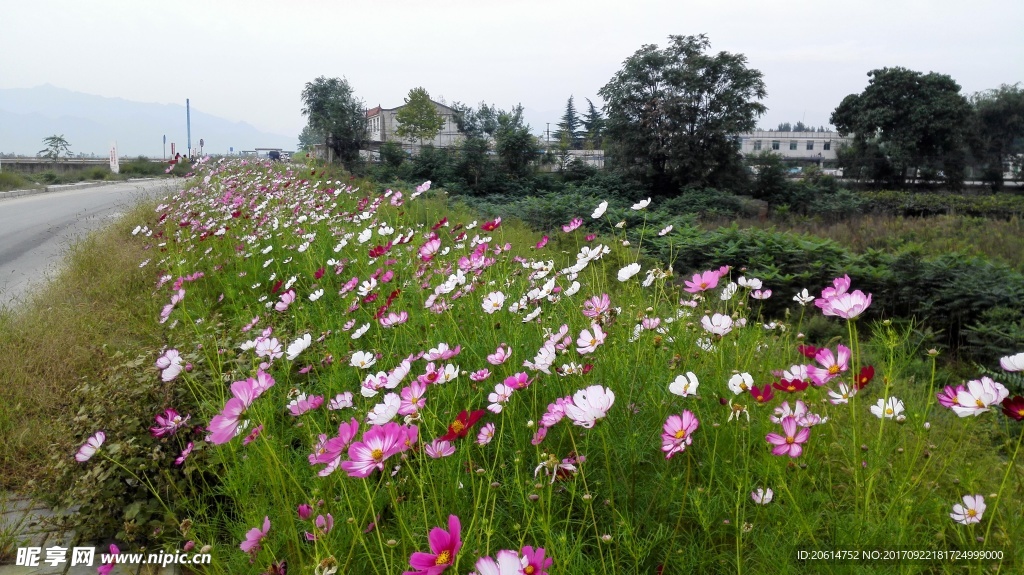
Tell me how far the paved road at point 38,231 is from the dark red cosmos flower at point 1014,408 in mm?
4758

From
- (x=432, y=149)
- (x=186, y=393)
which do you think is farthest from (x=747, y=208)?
(x=186, y=393)

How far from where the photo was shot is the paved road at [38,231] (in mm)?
5453

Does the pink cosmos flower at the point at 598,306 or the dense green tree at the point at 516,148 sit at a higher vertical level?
the dense green tree at the point at 516,148

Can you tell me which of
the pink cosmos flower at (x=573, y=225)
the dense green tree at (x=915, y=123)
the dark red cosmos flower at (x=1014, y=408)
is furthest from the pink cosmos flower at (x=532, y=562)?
the dense green tree at (x=915, y=123)

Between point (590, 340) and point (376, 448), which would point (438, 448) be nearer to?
point (376, 448)

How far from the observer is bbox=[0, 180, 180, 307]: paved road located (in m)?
5.45

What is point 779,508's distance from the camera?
1308 mm

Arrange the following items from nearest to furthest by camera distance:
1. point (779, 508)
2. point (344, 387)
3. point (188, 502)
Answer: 1. point (779, 508)
2. point (188, 502)
3. point (344, 387)

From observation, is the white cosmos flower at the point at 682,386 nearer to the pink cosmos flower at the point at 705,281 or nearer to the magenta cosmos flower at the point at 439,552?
the pink cosmos flower at the point at 705,281

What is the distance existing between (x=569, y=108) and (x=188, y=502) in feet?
228

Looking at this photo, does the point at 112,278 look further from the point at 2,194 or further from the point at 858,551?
the point at 2,194

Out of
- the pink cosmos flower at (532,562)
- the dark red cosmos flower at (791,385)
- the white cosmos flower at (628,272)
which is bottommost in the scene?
the pink cosmos flower at (532,562)

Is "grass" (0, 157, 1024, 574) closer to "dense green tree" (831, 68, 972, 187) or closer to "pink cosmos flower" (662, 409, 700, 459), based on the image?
"pink cosmos flower" (662, 409, 700, 459)

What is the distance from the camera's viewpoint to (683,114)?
18594 millimetres
